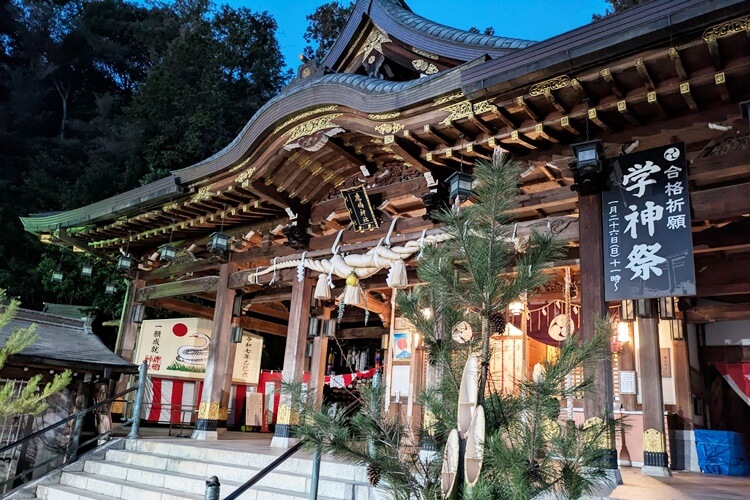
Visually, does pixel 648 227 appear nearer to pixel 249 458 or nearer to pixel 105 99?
pixel 249 458

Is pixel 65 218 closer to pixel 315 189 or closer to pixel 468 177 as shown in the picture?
pixel 315 189

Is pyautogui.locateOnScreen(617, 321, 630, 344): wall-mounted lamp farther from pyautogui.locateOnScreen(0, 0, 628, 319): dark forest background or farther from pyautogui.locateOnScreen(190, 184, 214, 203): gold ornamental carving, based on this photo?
pyautogui.locateOnScreen(0, 0, 628, 319): dark forest background

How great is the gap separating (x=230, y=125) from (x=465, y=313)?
22.3 metres

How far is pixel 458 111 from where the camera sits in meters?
6.15

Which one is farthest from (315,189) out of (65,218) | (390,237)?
(65,218)

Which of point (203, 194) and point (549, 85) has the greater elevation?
point (549, 85)

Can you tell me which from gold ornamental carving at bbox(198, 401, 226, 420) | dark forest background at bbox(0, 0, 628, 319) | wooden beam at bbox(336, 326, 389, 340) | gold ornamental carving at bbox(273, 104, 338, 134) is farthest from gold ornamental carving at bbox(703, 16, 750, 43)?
dark forest background at bbox(0, 0, 628, 319)

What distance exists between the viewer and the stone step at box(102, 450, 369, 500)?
17.9ft

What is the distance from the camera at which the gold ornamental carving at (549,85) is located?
17.8 ft

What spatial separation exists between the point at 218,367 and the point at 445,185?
17.7 feet

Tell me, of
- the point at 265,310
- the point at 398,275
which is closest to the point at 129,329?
the point at 265,310

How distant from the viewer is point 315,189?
29.8 ft

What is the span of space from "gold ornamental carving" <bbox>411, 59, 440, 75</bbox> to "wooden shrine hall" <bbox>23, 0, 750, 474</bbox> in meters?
0.04

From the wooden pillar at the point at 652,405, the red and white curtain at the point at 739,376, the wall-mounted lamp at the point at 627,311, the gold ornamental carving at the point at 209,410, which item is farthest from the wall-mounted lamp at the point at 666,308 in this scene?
the gold ornamental carving at the point at 209,410
